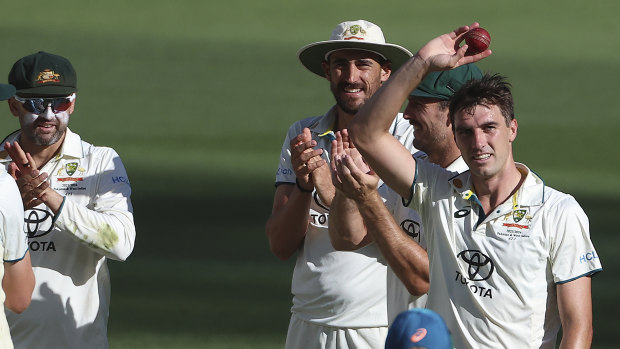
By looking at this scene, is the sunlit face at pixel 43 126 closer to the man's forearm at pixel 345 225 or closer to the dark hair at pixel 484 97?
the man's forearm at pixel 345 225

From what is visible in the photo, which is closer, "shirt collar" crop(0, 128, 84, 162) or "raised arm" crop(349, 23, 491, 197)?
"raised arm" crop(349, 23, 491, 197)

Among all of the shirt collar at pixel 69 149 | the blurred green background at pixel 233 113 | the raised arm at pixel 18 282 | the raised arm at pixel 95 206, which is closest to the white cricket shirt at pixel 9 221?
the raised arm at pixel 18 282

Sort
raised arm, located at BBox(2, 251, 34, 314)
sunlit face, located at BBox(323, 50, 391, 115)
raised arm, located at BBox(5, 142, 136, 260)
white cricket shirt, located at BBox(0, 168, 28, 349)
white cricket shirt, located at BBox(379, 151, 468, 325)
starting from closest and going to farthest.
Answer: white cricket shirt, located at BBox(0, 168, 28, 349) < raised arm, located at BBox(2, 251, 34, 314) < white cricket shirt, located at BBox(379, 151, 468, 325) < raised arm, located at BBox(5, 142, 136, 260) < sunlit face, located at BBox(323, 50, 391, 115)

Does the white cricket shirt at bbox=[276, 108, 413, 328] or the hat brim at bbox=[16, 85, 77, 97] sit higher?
the hat brim at bbox=[16, 85, 77, 97]

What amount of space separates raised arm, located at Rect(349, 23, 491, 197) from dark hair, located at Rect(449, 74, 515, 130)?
0.34ft

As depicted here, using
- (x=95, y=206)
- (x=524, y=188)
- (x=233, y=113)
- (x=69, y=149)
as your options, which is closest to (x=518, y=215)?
(x=524, y=188)

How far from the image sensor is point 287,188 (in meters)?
3.74

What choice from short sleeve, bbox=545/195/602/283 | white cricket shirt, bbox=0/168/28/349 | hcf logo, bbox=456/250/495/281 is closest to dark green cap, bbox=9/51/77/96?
white cricket shirt, bbox=0/168/28/349

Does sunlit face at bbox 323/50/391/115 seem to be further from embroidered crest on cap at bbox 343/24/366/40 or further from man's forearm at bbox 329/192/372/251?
man's forearm at bbox 329/192/372/251

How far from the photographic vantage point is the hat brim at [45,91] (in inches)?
148

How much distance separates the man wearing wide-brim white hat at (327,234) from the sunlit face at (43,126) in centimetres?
81

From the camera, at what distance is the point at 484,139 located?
2.90 meters

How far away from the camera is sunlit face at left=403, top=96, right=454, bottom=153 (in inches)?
130

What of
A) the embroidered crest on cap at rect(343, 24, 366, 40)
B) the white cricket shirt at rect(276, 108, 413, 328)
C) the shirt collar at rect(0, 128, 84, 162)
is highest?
the embroidered crest on cap at rect(343, 24, 366, 40)
